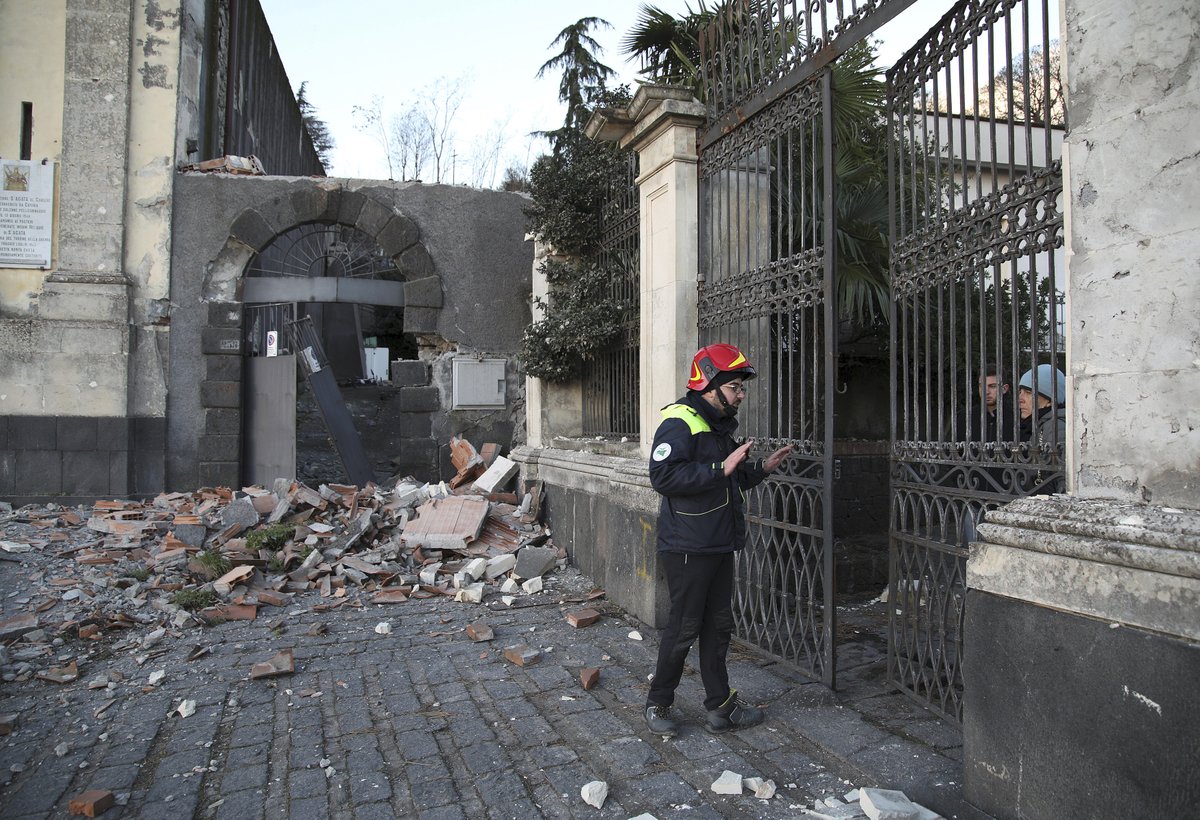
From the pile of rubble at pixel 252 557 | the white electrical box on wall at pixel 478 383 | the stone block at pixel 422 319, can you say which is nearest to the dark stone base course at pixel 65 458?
the pile of rubble at pixel 252 557

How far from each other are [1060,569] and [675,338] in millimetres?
3113

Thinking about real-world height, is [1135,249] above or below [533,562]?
above

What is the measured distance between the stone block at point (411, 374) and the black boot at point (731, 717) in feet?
23.6

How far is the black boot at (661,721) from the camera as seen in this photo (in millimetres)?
3584

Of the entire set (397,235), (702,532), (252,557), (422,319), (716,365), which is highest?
(397,235)

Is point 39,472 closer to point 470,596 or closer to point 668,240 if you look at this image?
point 470,596

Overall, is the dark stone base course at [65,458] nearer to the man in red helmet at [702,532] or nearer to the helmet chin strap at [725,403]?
the man in red helmet at [702,532]

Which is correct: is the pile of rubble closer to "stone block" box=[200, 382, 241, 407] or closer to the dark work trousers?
"stone block" box=[200, 382, 241, 407]

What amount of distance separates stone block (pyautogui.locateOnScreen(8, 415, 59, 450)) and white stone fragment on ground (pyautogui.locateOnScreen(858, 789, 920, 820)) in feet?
33.1

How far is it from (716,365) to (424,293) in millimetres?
7110

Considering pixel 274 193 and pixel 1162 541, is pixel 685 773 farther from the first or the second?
pixel 274 193

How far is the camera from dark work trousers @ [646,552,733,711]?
361cm

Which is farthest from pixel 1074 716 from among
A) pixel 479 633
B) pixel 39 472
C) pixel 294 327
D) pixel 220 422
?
pixel 39 472

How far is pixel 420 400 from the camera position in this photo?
999 centimetres
